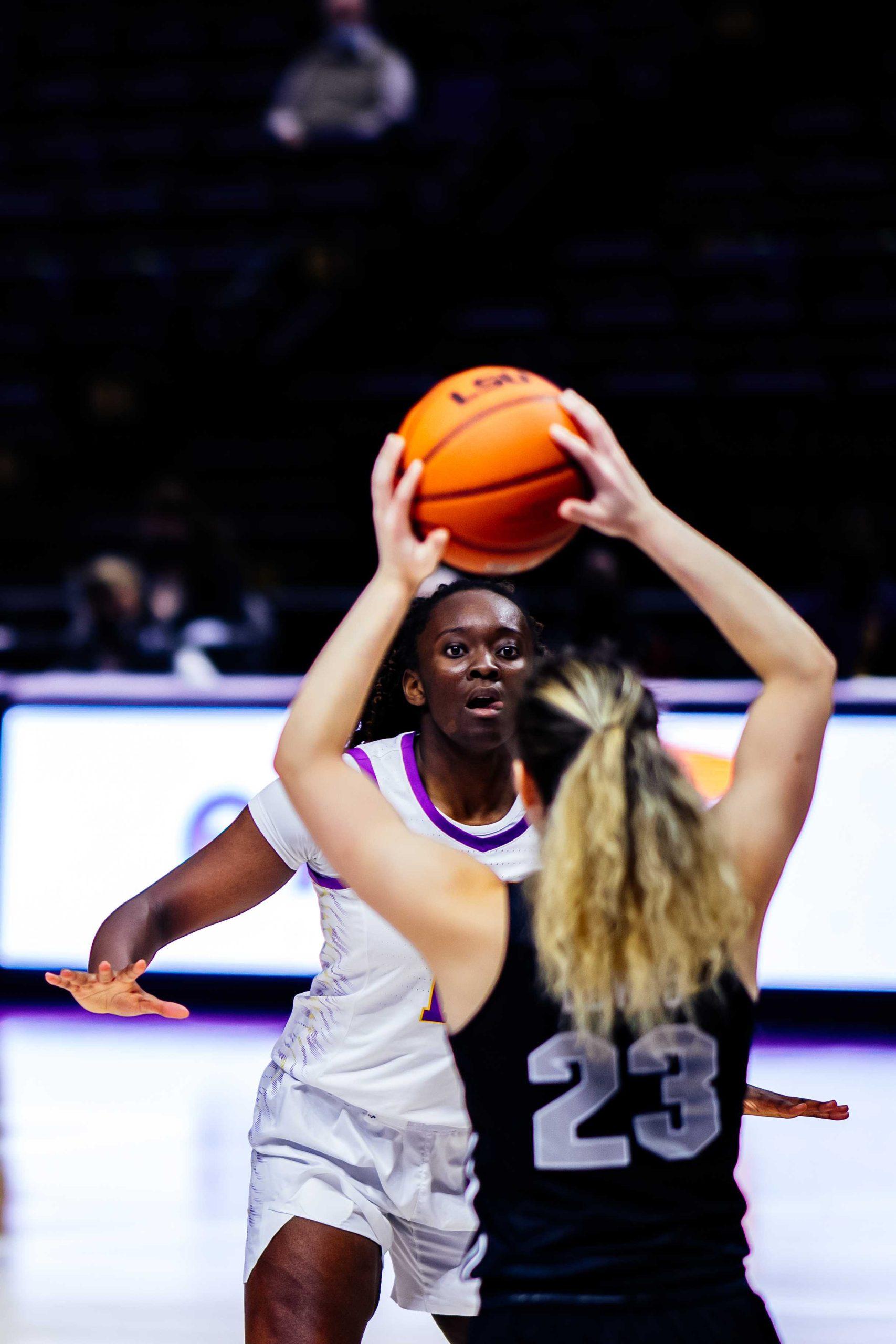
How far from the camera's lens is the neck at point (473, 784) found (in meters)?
2.87

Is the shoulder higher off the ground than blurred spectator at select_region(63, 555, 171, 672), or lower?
lower

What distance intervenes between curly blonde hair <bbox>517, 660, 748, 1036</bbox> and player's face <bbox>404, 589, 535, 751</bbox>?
3.16 ft

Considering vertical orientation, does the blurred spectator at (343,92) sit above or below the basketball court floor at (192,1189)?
above

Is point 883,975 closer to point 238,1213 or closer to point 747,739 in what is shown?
point 238,1213

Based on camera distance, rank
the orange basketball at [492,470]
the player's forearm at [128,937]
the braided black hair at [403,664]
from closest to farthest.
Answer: the orange basketball at [492,470] → the player's forearm at [128,937] → the braided black hair at [403,664]

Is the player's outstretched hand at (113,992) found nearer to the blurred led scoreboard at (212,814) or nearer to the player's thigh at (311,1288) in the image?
the player's thigh at (311,1288)

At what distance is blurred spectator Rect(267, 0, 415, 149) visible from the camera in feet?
30.5

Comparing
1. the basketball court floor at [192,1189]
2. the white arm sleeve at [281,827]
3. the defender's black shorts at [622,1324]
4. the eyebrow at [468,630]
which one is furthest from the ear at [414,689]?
the basketball court floor at [192,1189]

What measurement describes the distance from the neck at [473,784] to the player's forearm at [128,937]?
517 millimetres

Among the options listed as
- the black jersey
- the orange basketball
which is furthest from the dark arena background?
the black jersey

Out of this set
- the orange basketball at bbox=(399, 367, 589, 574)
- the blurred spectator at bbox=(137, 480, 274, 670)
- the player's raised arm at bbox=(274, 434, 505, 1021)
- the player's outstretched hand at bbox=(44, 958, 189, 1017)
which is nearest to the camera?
the player's raised arm at bbox=(274, 434, 505, 1021)

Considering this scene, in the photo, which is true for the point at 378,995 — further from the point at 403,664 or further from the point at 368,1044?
the point at 403,664

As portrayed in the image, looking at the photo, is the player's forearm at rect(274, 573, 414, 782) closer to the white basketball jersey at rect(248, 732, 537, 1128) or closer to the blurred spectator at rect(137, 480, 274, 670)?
the white basketball jersey at rect(248, 732, 537, 1128)

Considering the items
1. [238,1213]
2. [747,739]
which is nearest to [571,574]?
[238,1213]
